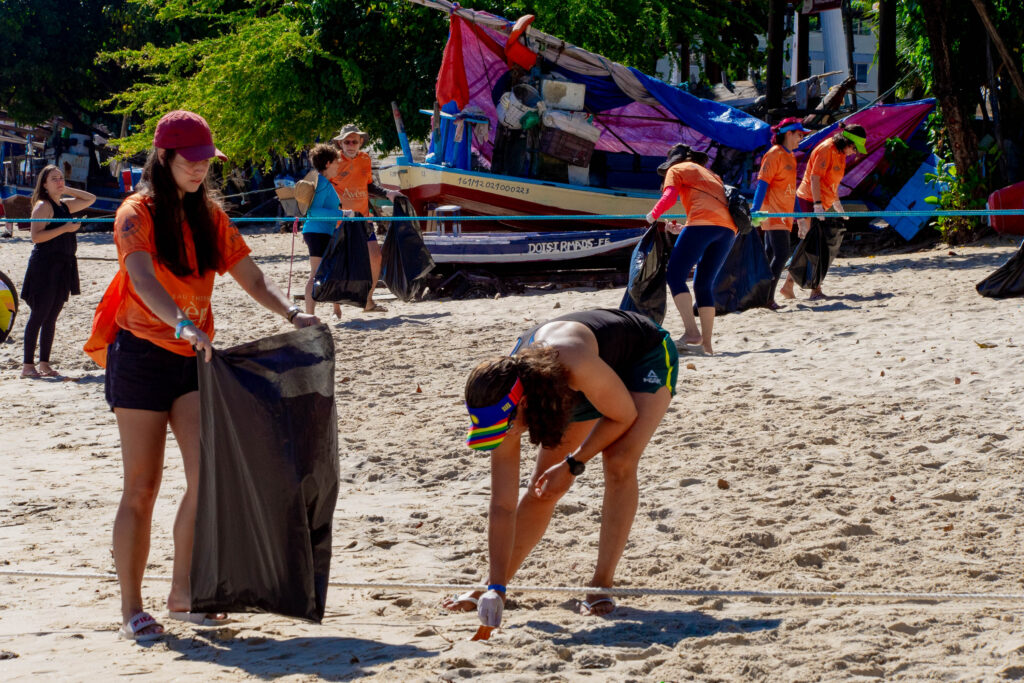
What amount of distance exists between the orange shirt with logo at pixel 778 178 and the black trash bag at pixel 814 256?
46 centimetres

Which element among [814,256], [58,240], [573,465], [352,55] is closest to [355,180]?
[58,240]

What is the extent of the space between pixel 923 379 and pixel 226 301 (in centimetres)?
823

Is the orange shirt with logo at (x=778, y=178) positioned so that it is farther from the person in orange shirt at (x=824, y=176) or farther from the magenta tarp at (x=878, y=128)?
the magenta tarp at (x=878, y=128)

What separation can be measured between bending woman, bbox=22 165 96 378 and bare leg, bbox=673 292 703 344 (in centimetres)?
443

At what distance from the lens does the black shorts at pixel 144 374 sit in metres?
3.50

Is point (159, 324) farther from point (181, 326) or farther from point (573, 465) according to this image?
point (573, 465)

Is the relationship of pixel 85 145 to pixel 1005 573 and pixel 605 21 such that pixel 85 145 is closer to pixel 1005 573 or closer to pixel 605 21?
pixel 605 21

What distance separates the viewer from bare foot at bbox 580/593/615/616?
3904 mm

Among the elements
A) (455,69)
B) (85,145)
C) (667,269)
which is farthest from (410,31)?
(85,145)

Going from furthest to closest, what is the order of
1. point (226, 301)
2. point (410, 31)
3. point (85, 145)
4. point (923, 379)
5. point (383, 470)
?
1. point (85, 145)
2. point (410, 31)
3. point (226, 301)
4. point (923, 379)
5. point (383, 470)

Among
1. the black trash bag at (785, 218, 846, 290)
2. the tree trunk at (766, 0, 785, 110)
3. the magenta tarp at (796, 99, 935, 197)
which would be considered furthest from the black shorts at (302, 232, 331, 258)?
the tree trunk at (766, 0, 785, 110)

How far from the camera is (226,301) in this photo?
12984 mm

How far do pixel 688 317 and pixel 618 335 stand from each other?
4862mm

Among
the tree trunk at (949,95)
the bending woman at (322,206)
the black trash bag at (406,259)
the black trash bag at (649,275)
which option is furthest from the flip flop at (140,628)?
the tree trunk at (949,95)
